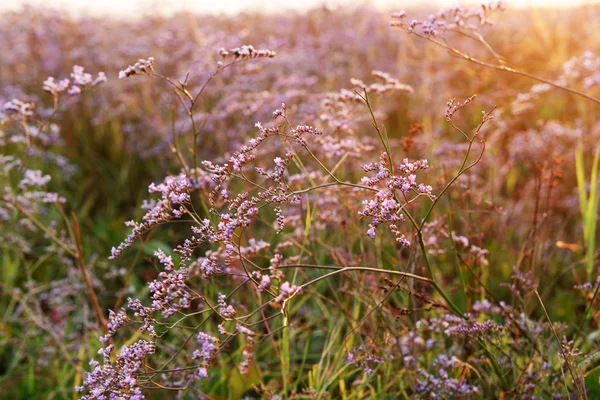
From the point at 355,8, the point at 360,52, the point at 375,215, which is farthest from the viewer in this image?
the point at 355,8

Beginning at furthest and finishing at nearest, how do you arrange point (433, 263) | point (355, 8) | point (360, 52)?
point (355, 8) < point (360, 52) < point (433, 263)

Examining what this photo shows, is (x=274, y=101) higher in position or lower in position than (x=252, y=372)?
higher

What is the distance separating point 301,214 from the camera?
2641 millimetres

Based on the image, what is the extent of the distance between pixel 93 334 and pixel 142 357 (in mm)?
1469

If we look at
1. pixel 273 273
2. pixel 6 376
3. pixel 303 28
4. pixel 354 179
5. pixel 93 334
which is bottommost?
pixel 6 376

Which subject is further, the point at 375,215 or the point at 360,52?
the point at 360,52

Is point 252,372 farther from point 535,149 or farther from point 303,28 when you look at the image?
point 303,28

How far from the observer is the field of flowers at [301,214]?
1668 mm

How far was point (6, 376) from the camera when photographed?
9.37 ft

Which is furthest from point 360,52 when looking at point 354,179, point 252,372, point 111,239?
point 252,372

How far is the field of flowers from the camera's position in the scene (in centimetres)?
167

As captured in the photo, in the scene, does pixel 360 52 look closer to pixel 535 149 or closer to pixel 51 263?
pixel 535 149

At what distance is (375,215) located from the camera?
4.71ft

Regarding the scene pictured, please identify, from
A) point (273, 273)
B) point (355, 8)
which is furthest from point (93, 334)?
point (355, 8)
